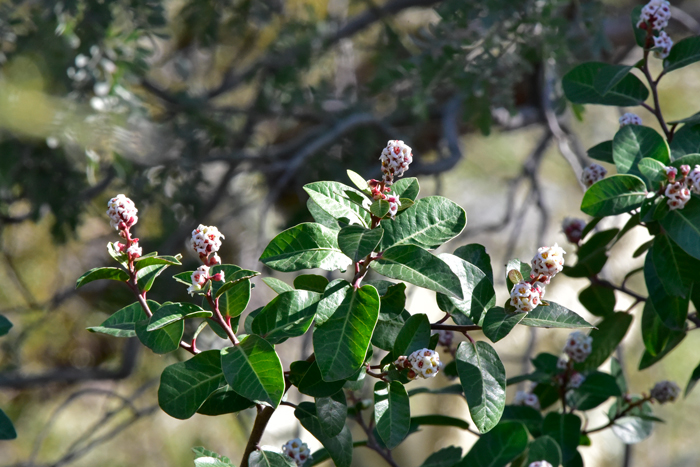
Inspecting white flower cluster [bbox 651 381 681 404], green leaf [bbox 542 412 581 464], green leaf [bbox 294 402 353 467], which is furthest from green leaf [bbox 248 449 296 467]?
white flower cluster [bbox 651 381 681 404]

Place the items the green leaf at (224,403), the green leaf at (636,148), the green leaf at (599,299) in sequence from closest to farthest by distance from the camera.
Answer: the green leaf at (224,403) → the green leaf at (636,148) → the green leaf at (599,299)

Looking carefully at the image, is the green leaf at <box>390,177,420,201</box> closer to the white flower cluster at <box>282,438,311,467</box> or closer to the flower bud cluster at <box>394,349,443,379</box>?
the flower bud cluster at <box>394,349,443,379</box>

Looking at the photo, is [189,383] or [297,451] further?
[297,451]

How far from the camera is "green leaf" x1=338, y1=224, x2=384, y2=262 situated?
0.51 m

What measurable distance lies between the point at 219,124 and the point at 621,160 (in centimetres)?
143

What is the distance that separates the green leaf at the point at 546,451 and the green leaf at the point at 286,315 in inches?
14.2

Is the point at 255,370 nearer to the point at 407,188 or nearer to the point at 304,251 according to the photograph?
the point at 304,251

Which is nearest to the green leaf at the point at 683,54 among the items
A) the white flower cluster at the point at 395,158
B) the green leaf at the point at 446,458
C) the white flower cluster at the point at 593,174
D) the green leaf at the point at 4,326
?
the white flower cluster at the point at 593,174

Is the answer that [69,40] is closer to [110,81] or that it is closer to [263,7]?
[110,81]

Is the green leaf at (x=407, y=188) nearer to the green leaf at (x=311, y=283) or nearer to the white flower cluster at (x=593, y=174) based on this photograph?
the green leaf at (x=311, y=283)

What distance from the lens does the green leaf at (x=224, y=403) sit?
0.62 m

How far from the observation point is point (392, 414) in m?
0.58

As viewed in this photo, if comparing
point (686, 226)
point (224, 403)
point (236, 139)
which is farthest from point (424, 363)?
point (236, 139)

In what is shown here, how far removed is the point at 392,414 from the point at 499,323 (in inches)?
5.3
